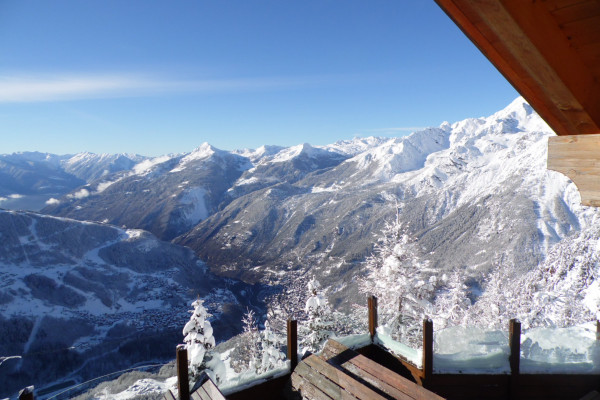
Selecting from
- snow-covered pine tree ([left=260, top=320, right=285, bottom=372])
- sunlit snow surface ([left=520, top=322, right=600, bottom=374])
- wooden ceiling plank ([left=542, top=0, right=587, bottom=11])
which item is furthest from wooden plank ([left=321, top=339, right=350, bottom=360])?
wooden ceiling plank ([left=542, top=0, right=587, bottom=11])

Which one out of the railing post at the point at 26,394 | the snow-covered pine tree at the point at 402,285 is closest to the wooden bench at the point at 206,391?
the railing post at the point at 26,394

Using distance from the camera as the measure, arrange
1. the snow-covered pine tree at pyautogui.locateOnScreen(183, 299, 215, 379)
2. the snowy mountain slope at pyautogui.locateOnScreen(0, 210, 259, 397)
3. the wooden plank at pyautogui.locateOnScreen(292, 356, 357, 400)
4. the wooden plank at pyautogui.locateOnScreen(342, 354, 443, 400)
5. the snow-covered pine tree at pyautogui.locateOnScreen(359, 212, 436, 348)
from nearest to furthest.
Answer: the wooden plank at pyautogui.locateOnScreen(342, 354, 443, 400), the wooden plank at pyautogui.locateOnScreen(292, 356, 357, 400), the snow-covered pine tree at pyautogui.locateOnScreen(183, 299, 215, 379), the snow-covered pine tree at pyautogui.locateOnScreen(359, 212, 436, 348), the snowy mountain slope at pyautogui.locateOnScreen(0, 210, 259, 397)

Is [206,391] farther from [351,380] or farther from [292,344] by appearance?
[351,380]

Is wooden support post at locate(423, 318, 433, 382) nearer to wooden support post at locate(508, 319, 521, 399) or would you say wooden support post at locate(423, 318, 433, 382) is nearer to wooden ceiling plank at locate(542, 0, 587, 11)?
wooden support post at locate(508, 319, 521, 399)

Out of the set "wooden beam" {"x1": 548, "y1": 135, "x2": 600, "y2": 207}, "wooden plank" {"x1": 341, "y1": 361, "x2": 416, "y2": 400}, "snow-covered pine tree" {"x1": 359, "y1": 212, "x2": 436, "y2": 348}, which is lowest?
"snow-covered pine tree" {"x1": 359, "y1": 212, "x2": 436, "y2": 348}

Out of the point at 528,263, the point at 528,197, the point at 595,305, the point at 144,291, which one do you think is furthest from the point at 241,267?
the point at 595,305

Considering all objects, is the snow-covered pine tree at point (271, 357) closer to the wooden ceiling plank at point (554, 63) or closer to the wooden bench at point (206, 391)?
the wooden bench at point (206, 391)
